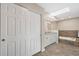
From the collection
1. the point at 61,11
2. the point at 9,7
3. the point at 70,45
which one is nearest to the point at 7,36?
the point at 9,7

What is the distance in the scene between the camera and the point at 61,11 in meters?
2.77

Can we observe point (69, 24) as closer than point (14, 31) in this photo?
No

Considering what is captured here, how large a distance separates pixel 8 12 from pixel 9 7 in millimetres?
95

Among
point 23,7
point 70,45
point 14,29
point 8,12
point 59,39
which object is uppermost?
point 23,7

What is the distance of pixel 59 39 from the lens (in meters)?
3.11

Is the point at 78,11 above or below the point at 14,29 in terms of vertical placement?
above

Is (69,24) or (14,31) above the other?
(69,24)

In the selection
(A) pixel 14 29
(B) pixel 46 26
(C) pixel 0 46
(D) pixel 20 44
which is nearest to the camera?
(C) pixel 0 46

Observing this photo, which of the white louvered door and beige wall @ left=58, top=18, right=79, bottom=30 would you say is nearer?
the white louvered door

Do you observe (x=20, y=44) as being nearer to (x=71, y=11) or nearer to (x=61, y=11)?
(x=61, y=11)

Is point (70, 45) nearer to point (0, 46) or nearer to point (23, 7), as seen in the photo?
point (23, 7)

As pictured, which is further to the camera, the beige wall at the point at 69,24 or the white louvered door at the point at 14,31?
the beige wall at the point at 69,24

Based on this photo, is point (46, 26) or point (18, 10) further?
point (46, 26)

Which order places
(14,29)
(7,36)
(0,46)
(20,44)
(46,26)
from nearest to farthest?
(0,46), (7,36), (14,29), (20,44), (46,26)
